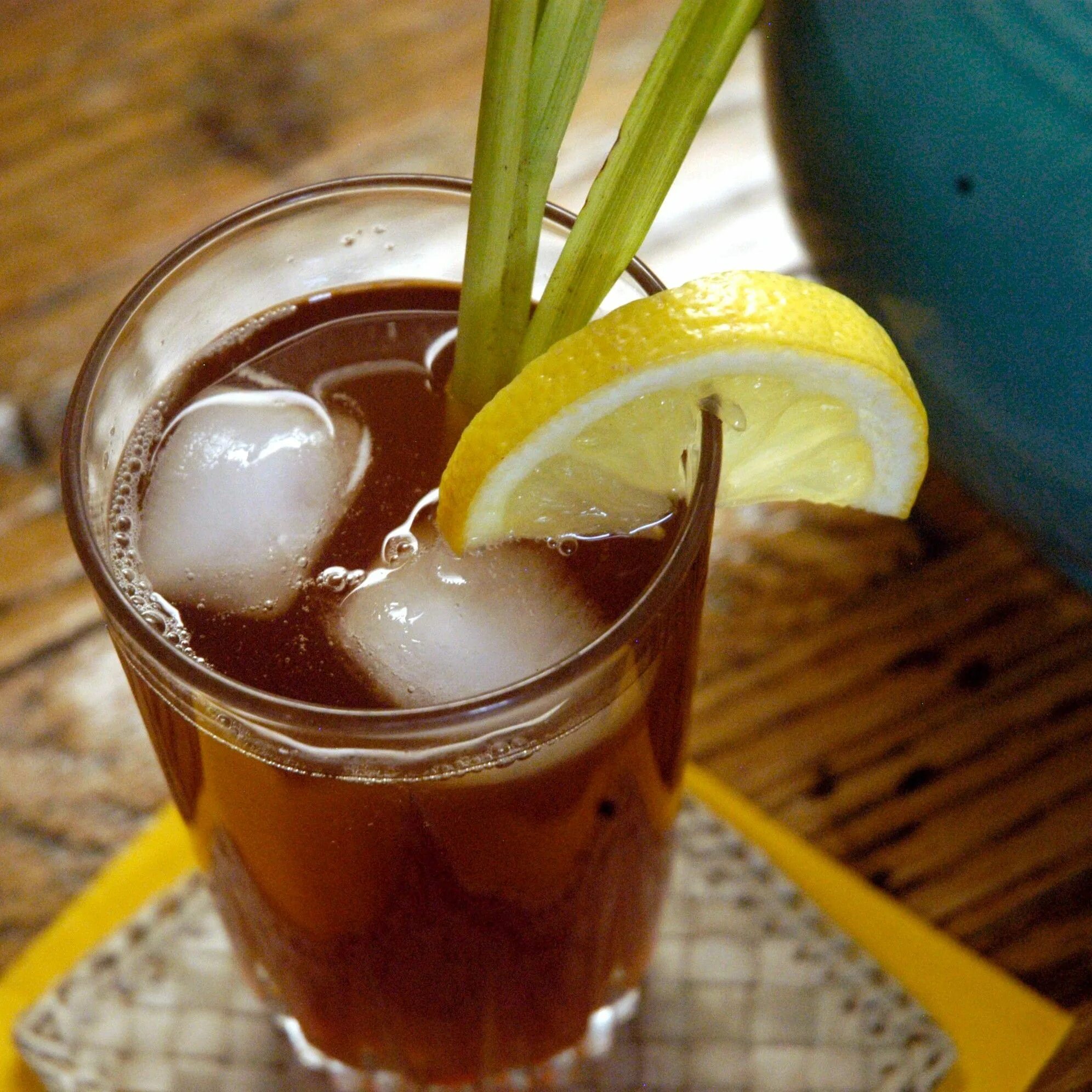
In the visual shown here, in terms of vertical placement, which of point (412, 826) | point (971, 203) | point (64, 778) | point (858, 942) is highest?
point (971, 203)

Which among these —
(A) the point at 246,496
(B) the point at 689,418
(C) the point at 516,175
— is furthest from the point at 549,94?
(A) the point at 246,496

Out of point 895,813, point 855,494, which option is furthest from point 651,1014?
point 855,494

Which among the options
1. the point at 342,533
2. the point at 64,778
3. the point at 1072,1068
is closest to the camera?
the point at 342,533

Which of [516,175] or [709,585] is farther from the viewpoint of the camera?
[709,585]

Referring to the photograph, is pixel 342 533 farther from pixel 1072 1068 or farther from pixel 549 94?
pixel 1072 1068

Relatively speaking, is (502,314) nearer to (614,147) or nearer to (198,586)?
(614,147)

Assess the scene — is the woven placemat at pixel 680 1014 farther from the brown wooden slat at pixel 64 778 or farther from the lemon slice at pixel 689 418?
the lemon slice at pixel 689 418

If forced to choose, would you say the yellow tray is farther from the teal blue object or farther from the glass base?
the teal blue object

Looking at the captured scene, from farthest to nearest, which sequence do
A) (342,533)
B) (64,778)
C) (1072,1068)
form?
(64,778), (1072,1068), (342,533)

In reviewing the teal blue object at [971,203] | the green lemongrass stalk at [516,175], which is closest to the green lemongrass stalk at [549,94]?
the green lemongrass stalk at [516,175]
